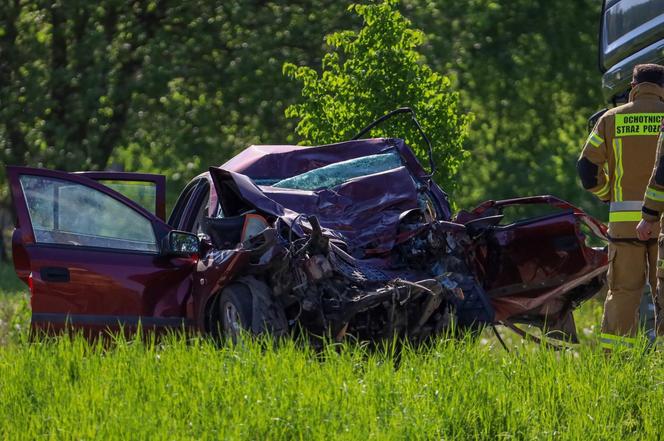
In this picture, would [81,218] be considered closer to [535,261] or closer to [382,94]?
[535,261]

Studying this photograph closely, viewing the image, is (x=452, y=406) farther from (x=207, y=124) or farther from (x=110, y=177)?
(x=207, y=124)

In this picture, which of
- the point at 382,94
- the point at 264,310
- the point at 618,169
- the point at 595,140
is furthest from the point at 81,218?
the point at 382,94

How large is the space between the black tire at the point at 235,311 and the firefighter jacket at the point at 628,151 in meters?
2.23

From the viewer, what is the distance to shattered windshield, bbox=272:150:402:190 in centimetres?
861

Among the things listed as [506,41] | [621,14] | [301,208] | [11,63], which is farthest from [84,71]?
[301,208]

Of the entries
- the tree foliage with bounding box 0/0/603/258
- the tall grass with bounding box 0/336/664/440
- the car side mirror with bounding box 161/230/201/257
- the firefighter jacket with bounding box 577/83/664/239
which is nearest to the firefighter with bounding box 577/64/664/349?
the firefighter jacket with bounding box 577/83/664/239

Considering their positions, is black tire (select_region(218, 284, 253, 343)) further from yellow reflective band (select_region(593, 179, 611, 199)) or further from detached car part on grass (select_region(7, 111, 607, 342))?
yellow reflective band (select_region(593, 179, 611, 199))

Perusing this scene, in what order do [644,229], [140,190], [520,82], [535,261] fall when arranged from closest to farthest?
[644,229]
[535,261]
[140,190]
[520,82]

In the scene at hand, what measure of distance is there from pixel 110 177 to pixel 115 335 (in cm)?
149

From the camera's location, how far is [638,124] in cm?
807

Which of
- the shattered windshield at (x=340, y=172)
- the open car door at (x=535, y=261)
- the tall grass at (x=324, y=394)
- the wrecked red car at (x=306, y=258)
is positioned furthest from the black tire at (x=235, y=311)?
the open car door at (x=535, y=261)

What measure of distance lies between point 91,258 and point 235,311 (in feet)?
3.29

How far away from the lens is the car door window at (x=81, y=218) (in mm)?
8000

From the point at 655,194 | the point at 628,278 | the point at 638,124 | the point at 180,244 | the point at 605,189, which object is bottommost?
the point at 628,278
